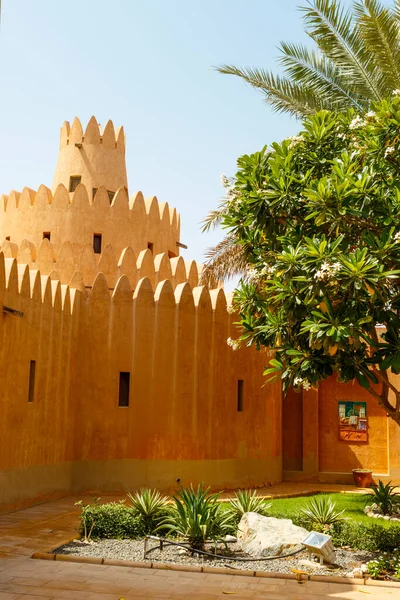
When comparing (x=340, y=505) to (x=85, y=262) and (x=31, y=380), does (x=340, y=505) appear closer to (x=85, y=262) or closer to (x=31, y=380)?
(x=31, y=380)

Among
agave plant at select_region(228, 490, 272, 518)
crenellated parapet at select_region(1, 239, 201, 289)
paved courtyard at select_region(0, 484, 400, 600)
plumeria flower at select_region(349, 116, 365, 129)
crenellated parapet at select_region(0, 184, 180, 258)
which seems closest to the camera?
paved courtyard at select_region(0, 484, 400, 600)

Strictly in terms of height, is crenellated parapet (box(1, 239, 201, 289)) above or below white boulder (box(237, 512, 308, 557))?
above

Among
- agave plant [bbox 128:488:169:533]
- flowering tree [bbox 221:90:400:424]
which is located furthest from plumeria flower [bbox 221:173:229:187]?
agave plant [bbox 128:488:169:533]

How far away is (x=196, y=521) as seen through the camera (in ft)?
31.6

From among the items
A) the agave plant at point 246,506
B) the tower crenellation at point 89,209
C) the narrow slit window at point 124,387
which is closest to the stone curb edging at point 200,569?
the agave plant at point 246,506

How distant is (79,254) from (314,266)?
10495 mm

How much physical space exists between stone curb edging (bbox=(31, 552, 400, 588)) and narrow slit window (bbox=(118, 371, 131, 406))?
23.0 feet

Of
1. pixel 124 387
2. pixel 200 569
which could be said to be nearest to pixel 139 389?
pixel 124 387

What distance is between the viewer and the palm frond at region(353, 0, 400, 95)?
41.0 feet

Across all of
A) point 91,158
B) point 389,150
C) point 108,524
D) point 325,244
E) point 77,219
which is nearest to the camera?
point 325,244

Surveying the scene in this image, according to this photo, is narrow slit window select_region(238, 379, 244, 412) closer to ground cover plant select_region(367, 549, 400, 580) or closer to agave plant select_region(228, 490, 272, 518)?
agave plant select_region(228, 490, 272, 518)

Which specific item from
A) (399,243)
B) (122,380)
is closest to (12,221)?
(122,380)

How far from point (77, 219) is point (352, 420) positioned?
33.4 ft

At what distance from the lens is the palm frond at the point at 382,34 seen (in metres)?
12.5
